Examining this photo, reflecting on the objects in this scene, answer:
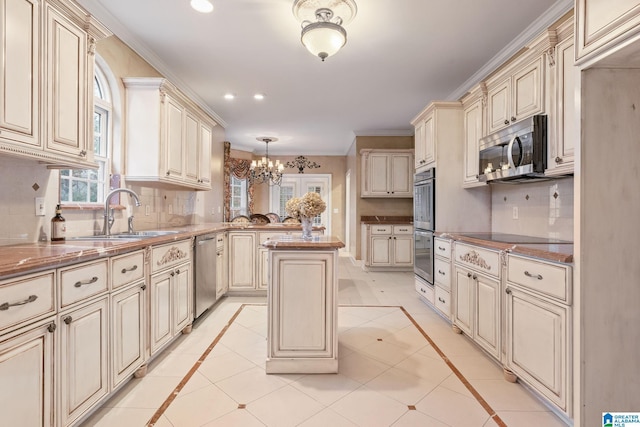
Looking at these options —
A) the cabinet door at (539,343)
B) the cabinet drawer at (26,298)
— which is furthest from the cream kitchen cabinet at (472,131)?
the cabinet drawer at (26,298)

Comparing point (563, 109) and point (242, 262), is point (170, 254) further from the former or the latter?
point (563, 109)

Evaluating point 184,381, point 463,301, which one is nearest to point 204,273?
point 184,381

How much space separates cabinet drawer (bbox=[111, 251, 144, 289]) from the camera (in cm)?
176

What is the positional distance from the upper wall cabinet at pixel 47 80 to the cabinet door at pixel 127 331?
0.86 metres

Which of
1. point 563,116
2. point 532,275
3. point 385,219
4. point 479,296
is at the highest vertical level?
point 563,116

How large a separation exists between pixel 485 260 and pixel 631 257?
93 cm

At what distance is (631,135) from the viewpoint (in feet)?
4.77

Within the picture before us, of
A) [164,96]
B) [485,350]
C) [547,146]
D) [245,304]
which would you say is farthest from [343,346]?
[164,96]

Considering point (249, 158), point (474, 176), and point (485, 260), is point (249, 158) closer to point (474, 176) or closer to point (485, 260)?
point (474, 176)

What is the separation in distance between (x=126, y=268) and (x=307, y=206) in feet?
4.07

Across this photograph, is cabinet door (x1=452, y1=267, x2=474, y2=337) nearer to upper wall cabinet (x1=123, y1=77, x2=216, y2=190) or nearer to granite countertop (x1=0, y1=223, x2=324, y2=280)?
granite countertop (x1=0, y1=223, x2=324, y2=280)

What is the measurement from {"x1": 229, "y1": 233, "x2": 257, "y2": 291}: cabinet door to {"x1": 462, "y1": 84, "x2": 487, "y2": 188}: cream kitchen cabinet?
8.50 feet

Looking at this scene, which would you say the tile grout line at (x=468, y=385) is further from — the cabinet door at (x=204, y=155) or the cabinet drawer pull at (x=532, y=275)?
the cabinet door at (x=204, y=155)

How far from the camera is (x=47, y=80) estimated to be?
1.66m
